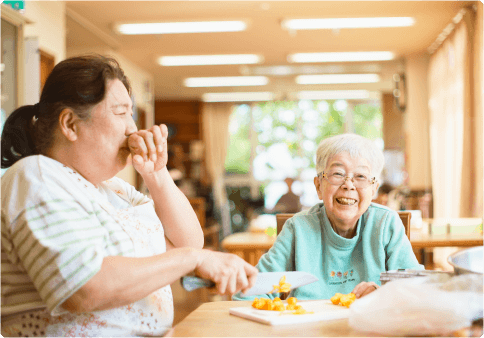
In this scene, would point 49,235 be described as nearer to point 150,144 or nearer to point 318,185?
point 150,144

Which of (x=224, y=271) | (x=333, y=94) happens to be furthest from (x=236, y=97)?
(x=224, y=271)

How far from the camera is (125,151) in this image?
4.13 ft

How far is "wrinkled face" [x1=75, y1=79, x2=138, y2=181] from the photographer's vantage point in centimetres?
120

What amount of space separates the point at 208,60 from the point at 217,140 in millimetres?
3861

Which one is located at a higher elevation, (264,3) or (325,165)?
(264,3)

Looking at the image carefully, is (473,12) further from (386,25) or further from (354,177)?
(354,177)

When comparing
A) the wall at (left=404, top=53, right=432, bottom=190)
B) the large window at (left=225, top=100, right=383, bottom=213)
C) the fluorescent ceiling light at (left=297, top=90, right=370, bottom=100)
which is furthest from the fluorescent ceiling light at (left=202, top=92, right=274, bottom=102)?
the wall at (left=404, top=53, right=432, bottom=190)

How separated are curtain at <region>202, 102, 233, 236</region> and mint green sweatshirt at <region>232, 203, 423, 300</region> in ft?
31.1

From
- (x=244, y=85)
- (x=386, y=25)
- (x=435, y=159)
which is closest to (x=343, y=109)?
(x=244, y=85)

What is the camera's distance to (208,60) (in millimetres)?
7551

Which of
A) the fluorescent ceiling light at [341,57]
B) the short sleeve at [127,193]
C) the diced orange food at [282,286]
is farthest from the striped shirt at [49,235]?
Answer: the fluorescent ceiling light at [341,57]

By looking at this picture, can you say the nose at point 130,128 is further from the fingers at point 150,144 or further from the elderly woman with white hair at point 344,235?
the elderly woman with white hair at point 344,235

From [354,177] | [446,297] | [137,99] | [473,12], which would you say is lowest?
[446,297]

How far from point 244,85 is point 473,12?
194 inches
